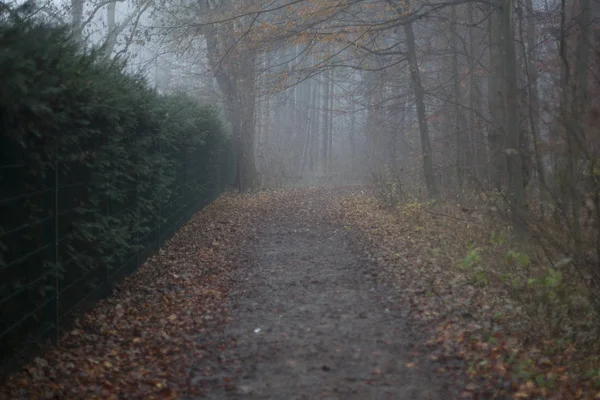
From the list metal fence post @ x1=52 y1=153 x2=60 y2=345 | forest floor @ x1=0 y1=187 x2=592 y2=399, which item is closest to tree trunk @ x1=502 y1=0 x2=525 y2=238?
forest floor @ x1=0 y1=187 x2=592 y2=399

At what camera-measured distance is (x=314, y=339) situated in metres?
7.06

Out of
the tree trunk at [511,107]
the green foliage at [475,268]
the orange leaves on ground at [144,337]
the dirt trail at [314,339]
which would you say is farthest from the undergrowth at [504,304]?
the orange leaves on ground at [144,337]

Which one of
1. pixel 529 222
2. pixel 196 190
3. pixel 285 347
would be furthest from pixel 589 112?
pixel 196 190

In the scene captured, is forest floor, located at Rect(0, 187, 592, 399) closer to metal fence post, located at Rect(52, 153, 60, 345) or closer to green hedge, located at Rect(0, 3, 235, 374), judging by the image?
metal fence post, located at Rect(52, 153, 60, 345)

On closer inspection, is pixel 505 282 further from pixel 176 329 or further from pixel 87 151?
pixel 87 151

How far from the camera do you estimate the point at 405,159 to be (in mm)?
30859

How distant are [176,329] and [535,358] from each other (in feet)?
12.7

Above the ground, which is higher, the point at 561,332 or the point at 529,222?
the point at 529,222

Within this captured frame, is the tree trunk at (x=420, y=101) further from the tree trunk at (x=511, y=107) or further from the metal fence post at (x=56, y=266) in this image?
the metal fence post at (x=56, y=266)

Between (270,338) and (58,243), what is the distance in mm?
2409

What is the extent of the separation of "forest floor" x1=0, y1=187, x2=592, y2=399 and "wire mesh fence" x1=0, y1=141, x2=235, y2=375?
0.28 meters

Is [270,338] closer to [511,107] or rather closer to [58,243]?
[58,243]

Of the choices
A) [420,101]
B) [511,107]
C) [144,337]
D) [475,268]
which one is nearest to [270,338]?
[144,337]

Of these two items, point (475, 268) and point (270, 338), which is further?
point (475, 268)
